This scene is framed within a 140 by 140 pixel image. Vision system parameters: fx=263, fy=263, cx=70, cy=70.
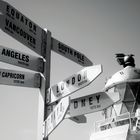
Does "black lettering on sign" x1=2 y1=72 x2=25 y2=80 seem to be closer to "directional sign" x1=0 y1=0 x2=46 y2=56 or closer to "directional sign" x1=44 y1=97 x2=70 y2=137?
"directional sign" x1=0 y1=0 x2=46 y2=56

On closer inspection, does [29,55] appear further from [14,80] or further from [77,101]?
[77,101]

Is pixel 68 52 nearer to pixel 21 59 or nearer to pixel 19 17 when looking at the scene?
pixel 21 59

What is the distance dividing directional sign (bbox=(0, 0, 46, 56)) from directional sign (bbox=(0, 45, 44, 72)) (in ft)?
0.72

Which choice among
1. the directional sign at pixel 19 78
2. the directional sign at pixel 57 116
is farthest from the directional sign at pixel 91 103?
the directional sign at pixel 19 78

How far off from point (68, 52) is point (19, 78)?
1275mm

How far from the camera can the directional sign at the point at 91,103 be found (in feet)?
16.1

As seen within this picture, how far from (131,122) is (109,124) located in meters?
1.12

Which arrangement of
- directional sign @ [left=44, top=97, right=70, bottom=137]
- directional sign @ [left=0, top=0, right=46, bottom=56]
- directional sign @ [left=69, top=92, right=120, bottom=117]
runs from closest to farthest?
1. directional sign @ [left=44, top=97, right=70, bottom=137]
2. directional sign @ [left=69, top=92, right=120, bottom=117]
3. directional sign @ [left=0, top=0, right=46, bottom=56]

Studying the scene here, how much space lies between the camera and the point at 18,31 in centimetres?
525

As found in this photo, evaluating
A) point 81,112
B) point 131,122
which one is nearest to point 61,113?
point 81,112

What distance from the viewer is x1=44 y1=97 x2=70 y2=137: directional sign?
4.18 meters

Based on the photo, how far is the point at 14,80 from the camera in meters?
5.57

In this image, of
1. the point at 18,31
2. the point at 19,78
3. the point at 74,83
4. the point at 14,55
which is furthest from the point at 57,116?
the point at 18,31

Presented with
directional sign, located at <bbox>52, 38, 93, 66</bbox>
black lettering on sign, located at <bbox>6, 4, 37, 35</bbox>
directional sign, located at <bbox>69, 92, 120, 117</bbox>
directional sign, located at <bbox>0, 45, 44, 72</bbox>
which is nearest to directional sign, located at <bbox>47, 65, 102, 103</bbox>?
directional sign, located at <bbox>69, 92, 120, 117</bbox>
